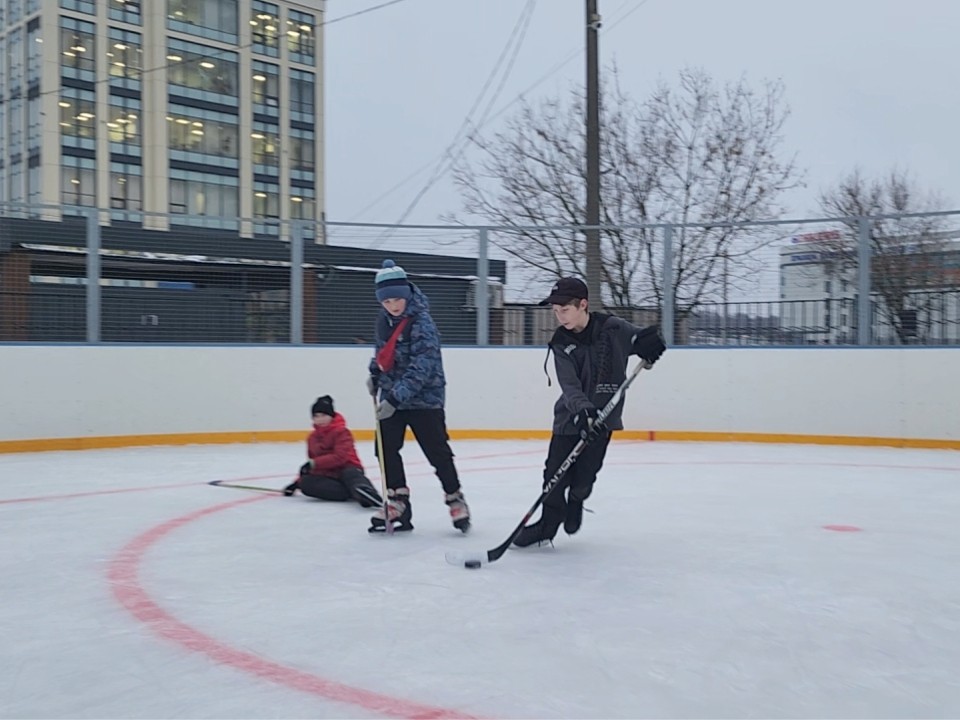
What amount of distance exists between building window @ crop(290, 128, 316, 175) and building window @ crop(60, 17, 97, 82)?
9351mm

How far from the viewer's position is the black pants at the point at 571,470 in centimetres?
429

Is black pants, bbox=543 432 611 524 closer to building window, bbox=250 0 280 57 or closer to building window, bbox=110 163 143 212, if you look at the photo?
building window, bbox=110 163 143 212

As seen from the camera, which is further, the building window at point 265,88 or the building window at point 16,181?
the building window at point 265,88

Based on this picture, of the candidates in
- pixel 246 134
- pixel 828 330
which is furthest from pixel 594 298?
pixel 246 134

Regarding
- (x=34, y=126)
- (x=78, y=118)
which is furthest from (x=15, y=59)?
(x=78, y=118)

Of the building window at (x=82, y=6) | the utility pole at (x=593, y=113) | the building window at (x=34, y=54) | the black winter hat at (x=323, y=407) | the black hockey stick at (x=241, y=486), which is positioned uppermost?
the building window at (x=82, y=6)

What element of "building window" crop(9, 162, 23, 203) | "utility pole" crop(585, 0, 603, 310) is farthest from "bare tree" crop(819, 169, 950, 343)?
"building window" crop(9, 162, 23, 203)

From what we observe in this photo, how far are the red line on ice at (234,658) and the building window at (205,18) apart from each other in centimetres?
4137

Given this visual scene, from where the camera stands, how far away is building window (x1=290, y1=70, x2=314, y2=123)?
45000 mm

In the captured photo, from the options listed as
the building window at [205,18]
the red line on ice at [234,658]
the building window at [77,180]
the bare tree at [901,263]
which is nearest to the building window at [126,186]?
the building window at [77,180]

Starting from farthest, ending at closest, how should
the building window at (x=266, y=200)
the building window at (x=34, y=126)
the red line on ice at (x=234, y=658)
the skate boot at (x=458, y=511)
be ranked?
the building window at (x=266, y=200)
the building window at (x=34, y=126)
the skate boot at (x=458, y=511)
the red line on ice at (x=234, y=658)

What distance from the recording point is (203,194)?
42.8 metres

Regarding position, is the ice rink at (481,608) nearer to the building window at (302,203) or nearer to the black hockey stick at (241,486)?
the black hockey stick at (241,486)

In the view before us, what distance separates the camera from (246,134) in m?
43.8
